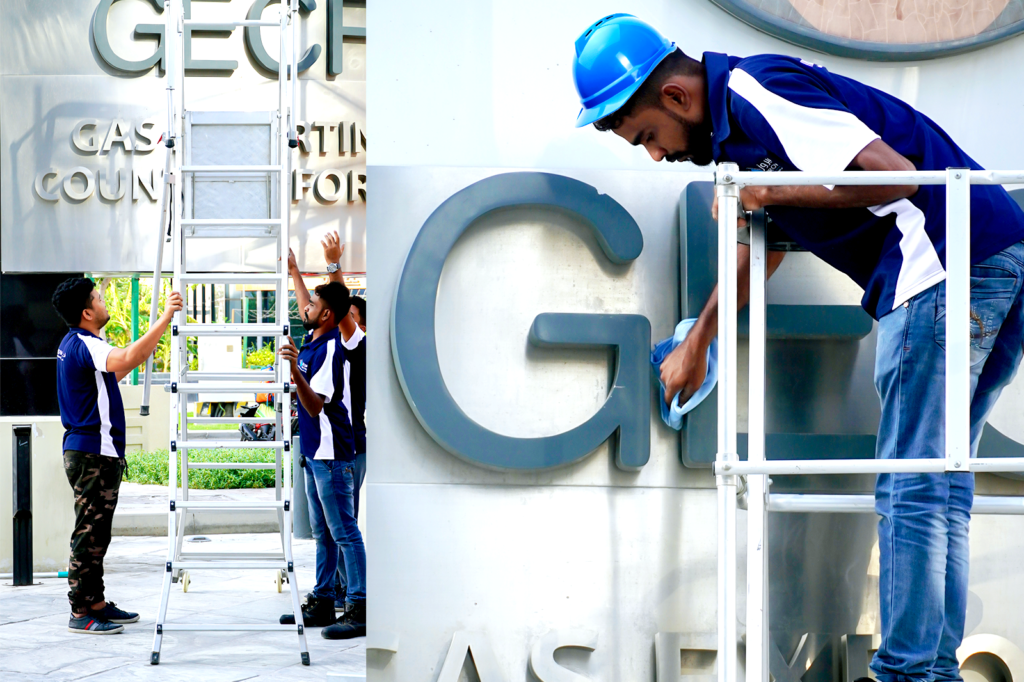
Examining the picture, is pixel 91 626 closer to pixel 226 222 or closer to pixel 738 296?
pixel 226 222

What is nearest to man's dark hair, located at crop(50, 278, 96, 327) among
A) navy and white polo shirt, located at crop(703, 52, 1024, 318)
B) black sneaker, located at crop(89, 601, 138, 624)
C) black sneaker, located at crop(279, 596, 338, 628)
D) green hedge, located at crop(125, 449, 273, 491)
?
black sneaker, located at crop(89, 601, 138, 624)

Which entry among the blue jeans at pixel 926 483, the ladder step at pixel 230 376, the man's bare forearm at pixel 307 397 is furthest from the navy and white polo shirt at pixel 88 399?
the blue jeans at pixel 926 483

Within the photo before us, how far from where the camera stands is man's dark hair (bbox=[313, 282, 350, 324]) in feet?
17.5

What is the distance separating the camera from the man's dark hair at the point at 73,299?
5.44 meters

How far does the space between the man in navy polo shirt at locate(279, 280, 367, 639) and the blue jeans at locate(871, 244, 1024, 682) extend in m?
3.43

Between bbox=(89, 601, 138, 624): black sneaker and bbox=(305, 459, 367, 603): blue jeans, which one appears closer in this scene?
bbox=(305, 459, 367, 603): blue jeans

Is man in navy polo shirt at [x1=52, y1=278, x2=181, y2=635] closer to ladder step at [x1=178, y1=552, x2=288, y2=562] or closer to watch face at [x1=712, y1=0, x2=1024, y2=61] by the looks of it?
ladder step at [x1=178, y1=552, x2=288, y2=562]

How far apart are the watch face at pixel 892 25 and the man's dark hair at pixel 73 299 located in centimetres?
403

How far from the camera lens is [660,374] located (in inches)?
110

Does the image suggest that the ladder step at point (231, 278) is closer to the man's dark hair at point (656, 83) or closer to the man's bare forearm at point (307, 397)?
the man's bare forearm at point (307, 397)

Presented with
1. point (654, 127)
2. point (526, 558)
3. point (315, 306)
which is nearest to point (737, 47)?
point (654, 127)

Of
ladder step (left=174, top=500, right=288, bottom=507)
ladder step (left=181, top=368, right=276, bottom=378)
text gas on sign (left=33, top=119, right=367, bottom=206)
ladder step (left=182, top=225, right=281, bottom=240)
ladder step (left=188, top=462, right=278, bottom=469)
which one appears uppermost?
text gas on sign (left=33, top=119, right=367, bottom=206)

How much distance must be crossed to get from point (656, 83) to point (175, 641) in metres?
4.12

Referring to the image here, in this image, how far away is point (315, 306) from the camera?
5406 millimetres
